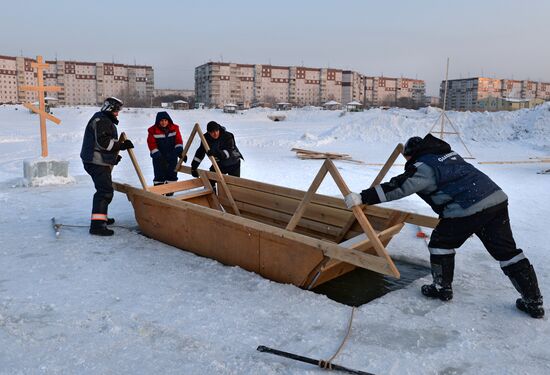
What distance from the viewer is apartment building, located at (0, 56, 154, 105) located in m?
78.2

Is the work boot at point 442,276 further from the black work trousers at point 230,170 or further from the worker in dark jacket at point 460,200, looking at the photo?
the black work trousers at point 230,170

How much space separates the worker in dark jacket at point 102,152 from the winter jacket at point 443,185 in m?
3.27

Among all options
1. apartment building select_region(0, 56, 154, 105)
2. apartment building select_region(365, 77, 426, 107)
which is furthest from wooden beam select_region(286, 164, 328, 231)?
apartment building select_region(365, 77, 426, 107)

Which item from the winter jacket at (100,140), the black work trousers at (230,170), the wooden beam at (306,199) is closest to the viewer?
the wooden beam at (306,199)

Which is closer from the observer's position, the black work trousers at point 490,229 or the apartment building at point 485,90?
the black work trousers at point 490,229

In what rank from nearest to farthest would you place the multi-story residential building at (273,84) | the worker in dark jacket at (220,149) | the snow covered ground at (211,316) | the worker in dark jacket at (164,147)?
the snow covered ground at (211,316) → the worker in dark jacket at (220,149) → the worker in dark jacket at (164,147) → the multi-story residential building at (273,84)

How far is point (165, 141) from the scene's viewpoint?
655 cm

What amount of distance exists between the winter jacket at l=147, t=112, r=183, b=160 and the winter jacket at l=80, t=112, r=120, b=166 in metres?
1.16

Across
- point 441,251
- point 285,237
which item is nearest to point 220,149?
point 285,237

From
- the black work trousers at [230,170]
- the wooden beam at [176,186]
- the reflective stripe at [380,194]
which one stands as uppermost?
the reflective stripe at [380,194]

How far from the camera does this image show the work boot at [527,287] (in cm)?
Answer: 336

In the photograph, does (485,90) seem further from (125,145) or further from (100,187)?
(100,187)

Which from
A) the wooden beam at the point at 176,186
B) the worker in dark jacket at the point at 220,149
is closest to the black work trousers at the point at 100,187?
the wooden beam at the point at 176,186

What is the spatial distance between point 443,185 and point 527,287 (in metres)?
0.99
